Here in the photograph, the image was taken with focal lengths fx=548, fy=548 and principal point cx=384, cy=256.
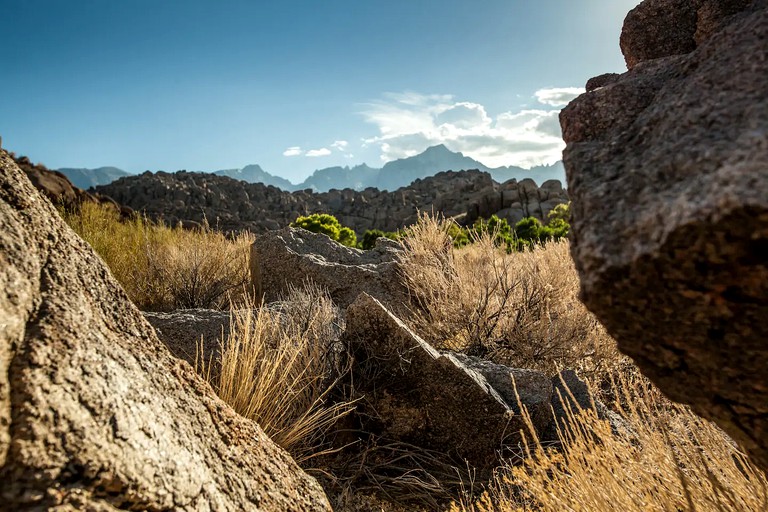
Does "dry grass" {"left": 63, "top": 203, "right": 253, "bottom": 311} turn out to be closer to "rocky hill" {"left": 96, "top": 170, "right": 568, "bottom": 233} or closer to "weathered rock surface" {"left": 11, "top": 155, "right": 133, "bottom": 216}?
"weathered rock surface" {"left": 11, "top": 155, "right": 133, "bottom": 216}

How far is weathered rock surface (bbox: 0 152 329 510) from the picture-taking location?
45.3 inches

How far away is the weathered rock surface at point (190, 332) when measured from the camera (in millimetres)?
4035

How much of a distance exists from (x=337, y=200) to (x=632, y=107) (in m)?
58.4

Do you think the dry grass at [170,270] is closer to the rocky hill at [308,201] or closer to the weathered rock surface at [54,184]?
the weathered rock surface at [54,184]

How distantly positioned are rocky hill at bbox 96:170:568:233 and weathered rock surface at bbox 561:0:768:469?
1245 inches

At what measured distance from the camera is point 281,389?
359 centimetres

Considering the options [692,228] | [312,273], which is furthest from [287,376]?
[692,228]

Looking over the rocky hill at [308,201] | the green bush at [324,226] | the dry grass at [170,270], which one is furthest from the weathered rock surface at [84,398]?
the rocky hill at [308,201]

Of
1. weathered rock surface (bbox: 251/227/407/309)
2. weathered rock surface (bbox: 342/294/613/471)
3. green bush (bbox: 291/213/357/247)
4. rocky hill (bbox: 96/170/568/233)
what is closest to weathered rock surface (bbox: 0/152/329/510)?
weathered rock surface (bbox: 342/294/613/471)

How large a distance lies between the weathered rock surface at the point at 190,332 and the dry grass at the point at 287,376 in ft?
0.47

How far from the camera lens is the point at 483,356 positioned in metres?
5.38

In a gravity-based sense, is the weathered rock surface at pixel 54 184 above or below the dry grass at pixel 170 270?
above

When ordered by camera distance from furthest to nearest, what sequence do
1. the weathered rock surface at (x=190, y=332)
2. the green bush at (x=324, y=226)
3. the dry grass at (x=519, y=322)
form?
the green bush at (x=324, y=226), the dry grass at (x=519, y=322), the weathered rock surface at (x=190, y=332)

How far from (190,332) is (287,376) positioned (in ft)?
2.93
